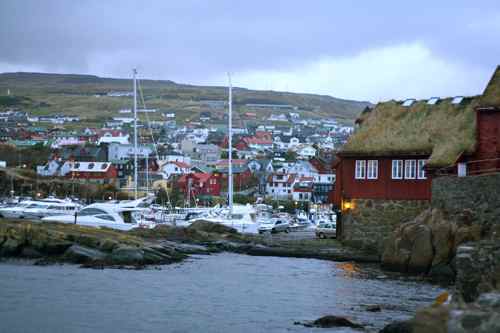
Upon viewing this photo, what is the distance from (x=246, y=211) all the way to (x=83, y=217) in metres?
19.0

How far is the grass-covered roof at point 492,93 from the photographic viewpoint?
1663 inches

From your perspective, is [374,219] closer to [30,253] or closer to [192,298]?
[30,253]

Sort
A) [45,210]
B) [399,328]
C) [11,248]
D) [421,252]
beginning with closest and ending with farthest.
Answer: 1. [399,328]
2. [421,252]
3. [11,248]
4. [45,210]

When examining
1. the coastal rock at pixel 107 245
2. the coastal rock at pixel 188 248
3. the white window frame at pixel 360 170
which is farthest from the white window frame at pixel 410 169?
the coastal rock at pixel 107 245

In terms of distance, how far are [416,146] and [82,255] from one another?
18282mm

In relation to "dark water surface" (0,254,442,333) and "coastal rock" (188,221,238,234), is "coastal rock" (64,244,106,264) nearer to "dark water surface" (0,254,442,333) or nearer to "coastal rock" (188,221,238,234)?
"dark water surface" (0,254,442,333)

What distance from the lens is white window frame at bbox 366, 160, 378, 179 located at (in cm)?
4812

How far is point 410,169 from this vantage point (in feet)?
154

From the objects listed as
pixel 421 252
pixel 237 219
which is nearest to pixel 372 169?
pixel 421 252

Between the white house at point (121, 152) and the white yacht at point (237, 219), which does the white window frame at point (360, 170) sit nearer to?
the white yacht at point (237, 219)

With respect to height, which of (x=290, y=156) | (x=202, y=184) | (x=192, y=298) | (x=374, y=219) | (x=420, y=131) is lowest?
(x=192, y=298)

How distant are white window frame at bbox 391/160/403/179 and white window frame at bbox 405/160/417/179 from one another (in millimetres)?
A: 264

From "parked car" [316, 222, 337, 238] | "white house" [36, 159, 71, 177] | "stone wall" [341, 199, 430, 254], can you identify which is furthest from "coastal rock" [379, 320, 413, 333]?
"white house" [36, 159, 71, 177]

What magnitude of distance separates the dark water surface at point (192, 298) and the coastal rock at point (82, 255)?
1451 millimetres
